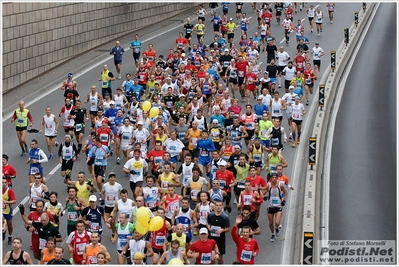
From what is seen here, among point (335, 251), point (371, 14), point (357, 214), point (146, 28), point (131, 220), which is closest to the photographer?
point (131, 220)

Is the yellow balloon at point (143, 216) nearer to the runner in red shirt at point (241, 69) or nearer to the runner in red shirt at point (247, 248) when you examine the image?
the runner in red shirt at point (247, 248)

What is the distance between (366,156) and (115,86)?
10571 millimetres

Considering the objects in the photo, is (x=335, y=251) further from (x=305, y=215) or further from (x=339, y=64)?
(x=339, y=64)

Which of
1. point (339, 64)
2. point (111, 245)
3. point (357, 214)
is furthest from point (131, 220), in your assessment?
point (339, 64)

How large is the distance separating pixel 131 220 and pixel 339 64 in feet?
70.3

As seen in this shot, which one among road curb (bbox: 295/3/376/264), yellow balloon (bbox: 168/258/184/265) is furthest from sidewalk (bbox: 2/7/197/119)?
yellow balloon (bbox: 168/258/184/265)

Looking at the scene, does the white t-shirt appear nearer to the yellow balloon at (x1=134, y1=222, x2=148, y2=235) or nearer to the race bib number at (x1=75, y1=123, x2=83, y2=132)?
the race bib number at (x1=75, y1=123, x2=83, y2=132)

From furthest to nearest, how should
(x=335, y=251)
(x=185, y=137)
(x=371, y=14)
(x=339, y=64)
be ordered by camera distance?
1. (x=371, y=14)
2. (x=339, y=64)
3. (x=185, y=137)
4. (x=335, y=251)

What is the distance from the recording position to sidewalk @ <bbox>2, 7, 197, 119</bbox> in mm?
29344

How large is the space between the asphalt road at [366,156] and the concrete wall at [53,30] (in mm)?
11169

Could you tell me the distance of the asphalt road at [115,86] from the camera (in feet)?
58.6

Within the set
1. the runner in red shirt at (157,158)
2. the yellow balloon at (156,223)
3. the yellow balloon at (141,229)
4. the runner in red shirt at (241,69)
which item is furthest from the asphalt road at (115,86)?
the runner in red shirt at (241,69)

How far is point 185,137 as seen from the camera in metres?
21.4

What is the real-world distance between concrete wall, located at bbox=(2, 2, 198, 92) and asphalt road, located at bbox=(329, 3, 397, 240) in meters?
11.2
